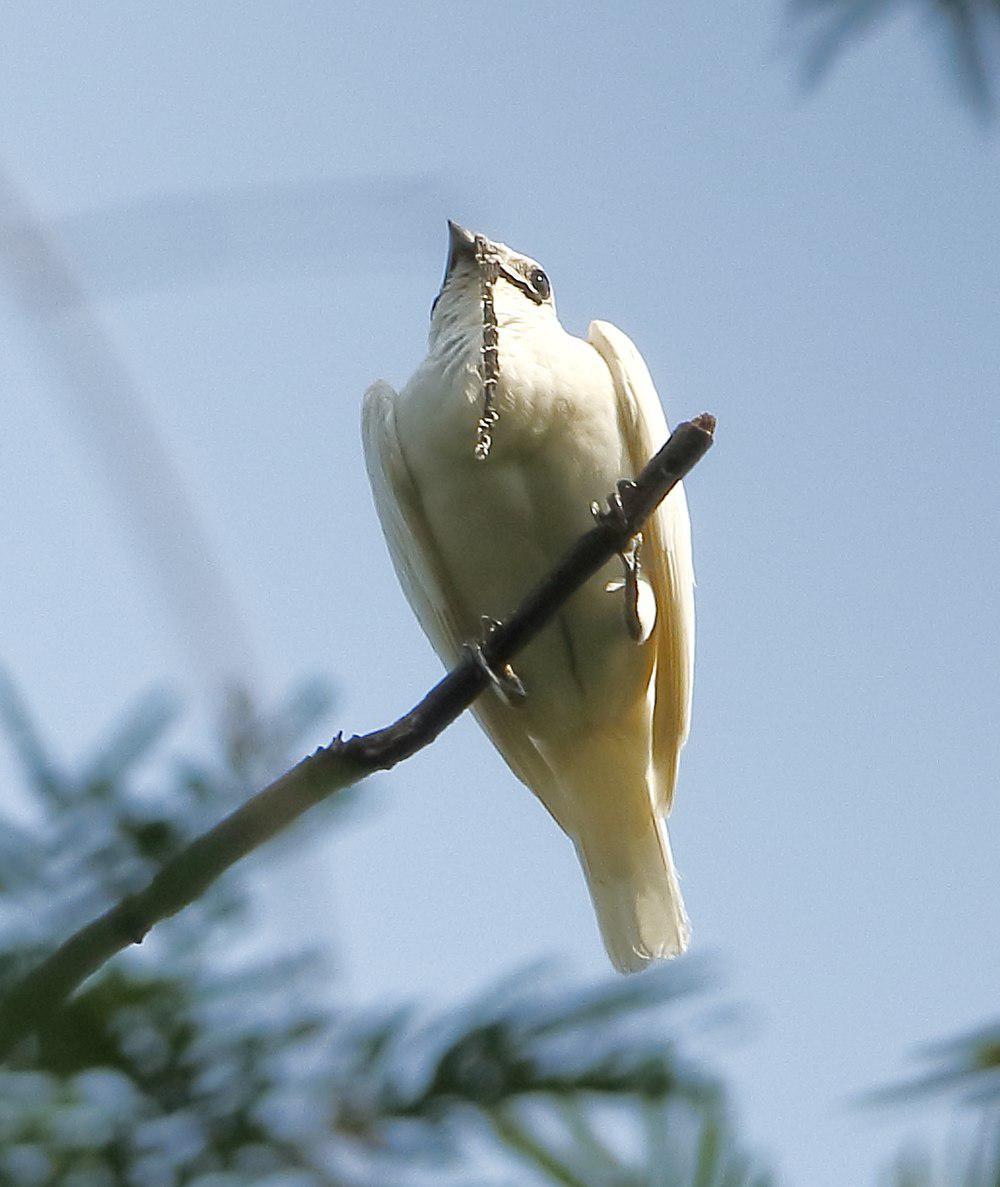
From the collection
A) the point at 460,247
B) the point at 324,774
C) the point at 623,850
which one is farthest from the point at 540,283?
the point at 324,774

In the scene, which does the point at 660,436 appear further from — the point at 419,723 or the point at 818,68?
the point at 818,68

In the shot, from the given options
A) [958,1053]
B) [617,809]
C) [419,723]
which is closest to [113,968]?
[958,1053]

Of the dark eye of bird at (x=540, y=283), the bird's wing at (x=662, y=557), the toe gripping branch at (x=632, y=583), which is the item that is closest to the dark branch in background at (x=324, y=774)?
the toe gripping branch at (x=632, y=583)

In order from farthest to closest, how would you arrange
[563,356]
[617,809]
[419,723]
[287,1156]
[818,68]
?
[617,809] → [563,356] → [419,723] → [818,68] → [287,1156]

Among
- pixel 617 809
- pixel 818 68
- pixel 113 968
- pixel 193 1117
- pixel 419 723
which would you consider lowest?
pixel 193 1117

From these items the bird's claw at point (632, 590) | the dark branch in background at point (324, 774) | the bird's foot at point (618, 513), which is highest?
the bird's claw at point (632, 590)

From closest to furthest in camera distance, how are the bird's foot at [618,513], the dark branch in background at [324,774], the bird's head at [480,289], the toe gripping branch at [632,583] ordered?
the dark branch in background at [324,774] < the bird's foot at [618,513] < the toe gripping branch at [632,583] < the bird's head at [480,289]

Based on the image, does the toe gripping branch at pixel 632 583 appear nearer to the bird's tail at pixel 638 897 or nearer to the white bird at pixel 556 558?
the white bird at pixel 556 558
